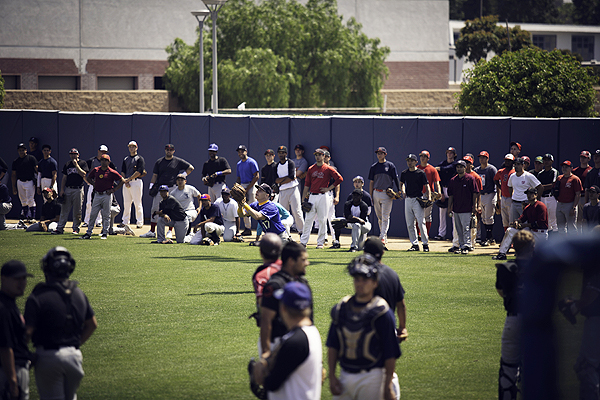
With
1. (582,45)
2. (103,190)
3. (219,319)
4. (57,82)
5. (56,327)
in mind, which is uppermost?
(582,45)

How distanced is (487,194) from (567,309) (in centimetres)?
1394

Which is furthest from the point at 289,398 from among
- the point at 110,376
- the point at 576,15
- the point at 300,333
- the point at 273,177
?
the point at 576,15

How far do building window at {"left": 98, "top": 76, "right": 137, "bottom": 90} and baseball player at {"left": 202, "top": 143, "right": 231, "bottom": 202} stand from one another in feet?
96.4

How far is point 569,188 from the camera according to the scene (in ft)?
50.5

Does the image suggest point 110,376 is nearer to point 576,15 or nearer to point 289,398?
point 289,398

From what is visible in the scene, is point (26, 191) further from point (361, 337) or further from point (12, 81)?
point (12, 81)

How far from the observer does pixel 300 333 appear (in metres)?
4.56

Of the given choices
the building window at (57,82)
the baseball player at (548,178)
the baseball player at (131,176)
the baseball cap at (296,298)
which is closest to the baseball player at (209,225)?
the baseball player at (131,176)

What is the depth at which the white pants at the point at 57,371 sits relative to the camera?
17.5 ft

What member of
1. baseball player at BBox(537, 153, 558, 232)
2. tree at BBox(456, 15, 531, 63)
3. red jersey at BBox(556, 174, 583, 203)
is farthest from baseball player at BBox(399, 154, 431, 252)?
tree at BBox(456, 15, 531, 63)

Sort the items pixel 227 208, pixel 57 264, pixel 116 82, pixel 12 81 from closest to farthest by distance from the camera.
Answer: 1. pixel 57 264
2. pixel 227 208
3. pixel 12 81
4. pixel 116 82

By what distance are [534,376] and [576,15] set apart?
9511 centimetres

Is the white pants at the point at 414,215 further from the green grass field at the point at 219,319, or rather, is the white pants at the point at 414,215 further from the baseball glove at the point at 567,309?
the baseball glove at the point at 567,309

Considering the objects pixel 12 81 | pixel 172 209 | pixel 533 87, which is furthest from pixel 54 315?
pixel 12 81
